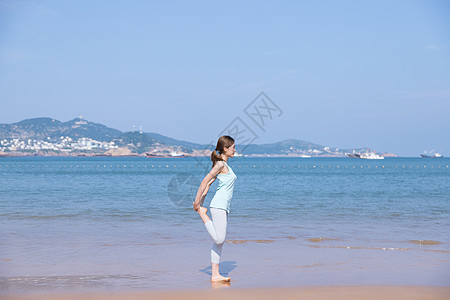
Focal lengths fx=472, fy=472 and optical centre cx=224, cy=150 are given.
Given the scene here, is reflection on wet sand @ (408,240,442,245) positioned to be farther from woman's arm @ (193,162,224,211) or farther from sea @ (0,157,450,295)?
woman's arm @ (193,162,224,211)

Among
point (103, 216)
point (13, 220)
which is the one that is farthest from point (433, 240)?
point (13, 220)

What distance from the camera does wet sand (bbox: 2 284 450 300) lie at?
221 inches

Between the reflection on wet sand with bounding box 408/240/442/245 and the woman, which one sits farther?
the reflection on wet sand with bounding box 408/240/442/245

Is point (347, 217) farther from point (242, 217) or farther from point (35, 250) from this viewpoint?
point (35, 250)

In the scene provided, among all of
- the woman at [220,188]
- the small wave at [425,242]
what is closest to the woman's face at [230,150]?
the woman at [220,188]

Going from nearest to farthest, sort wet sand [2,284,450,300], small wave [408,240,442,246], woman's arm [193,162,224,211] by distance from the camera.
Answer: wet sand [2,284,450,300]
woman's arm [193,162,224,211]
small wave [408,240,442,246]

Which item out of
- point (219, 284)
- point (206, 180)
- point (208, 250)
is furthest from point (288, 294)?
point (208, 250)

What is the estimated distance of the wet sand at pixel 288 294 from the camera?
221 inches

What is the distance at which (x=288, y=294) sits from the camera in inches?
227

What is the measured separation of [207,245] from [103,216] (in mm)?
6510

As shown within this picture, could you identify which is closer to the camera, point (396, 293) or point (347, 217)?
point (396, 293)

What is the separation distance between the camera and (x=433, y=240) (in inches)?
405

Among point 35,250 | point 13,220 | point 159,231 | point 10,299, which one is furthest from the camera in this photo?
point 13,220

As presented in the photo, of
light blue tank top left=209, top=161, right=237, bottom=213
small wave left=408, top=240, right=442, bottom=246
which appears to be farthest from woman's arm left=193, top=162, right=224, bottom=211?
small wave left=408, top=240, right=442, bottom=246
